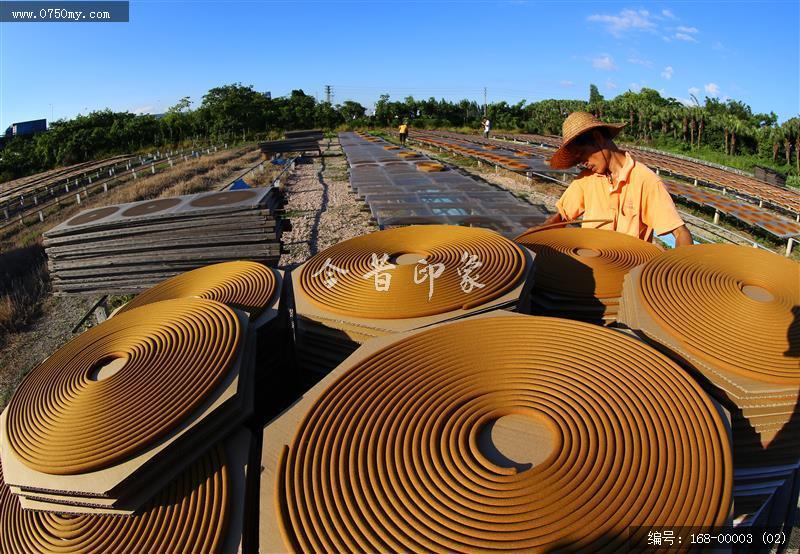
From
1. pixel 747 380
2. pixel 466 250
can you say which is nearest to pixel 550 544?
pixel 747 380

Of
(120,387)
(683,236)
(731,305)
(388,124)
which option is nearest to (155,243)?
(120,387)

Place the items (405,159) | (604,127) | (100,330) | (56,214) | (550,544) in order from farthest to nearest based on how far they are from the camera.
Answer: (405,159) < (56,214) < (604,127) < (100,330) < (550,544)

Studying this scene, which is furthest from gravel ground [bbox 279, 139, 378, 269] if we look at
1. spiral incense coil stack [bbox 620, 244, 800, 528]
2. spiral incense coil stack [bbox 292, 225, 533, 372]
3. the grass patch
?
the grass patch

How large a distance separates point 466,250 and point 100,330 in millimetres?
3168

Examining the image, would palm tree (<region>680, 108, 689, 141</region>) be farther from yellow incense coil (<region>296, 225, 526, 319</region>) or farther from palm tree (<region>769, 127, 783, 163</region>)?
yellow incense coil (<region>296, 225, 526, 319</region>)

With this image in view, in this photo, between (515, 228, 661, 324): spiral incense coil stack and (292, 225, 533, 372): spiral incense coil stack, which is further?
(515, 228, 661, 324): spiral incense coil stack

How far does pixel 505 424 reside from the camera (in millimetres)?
2307

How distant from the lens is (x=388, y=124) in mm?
65750

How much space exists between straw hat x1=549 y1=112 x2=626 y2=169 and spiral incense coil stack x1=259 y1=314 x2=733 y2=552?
82.5 inches

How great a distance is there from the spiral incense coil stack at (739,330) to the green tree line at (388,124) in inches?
1249

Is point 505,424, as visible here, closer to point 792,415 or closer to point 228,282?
point 792,415

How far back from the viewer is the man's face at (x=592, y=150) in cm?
427

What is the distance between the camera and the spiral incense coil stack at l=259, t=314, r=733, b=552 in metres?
1.79

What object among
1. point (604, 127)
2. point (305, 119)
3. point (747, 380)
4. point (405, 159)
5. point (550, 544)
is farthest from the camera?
point (305, 119)
